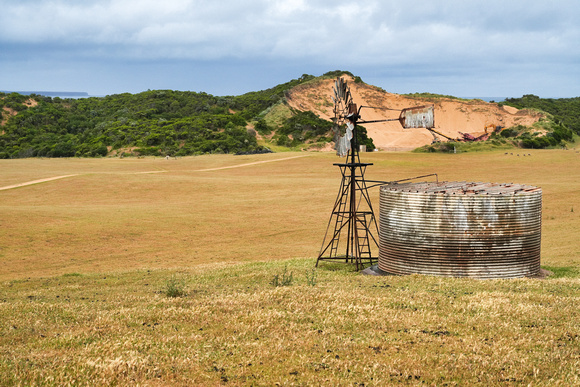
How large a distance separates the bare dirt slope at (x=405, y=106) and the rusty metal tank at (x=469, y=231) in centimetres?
8126

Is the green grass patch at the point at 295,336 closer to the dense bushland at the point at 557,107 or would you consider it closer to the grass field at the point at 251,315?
the grass field at the point at 251,315

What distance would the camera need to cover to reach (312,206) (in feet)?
131

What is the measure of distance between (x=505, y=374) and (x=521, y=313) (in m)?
3.73

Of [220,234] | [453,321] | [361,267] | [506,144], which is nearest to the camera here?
[453,321]

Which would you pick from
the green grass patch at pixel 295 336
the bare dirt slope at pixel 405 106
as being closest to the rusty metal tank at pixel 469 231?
the green grass patch at pixel 295 336

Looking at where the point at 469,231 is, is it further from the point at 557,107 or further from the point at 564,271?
the point at 557,107

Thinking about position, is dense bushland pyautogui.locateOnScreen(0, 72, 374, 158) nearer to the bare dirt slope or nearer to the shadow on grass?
the bare dirt slope

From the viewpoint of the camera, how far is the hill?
90.3m

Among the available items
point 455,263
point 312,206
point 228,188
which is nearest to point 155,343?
point 455,263

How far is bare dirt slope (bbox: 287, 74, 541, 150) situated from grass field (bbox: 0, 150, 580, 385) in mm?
74058

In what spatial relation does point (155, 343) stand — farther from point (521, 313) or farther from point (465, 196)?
point (465, 196)

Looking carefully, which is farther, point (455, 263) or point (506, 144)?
point (506, 144)

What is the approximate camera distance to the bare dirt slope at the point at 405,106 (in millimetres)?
106000

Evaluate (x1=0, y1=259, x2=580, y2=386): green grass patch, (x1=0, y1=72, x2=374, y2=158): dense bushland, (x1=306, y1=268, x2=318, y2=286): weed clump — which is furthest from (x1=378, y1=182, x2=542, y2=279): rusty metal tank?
(x1=0, y1=72, x2=374, y2=158): dense bushland
